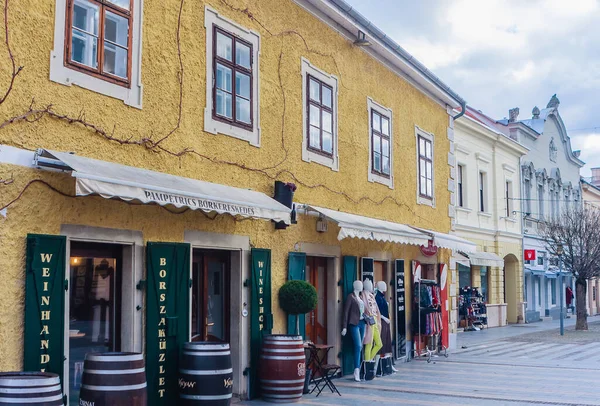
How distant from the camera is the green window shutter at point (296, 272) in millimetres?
11742

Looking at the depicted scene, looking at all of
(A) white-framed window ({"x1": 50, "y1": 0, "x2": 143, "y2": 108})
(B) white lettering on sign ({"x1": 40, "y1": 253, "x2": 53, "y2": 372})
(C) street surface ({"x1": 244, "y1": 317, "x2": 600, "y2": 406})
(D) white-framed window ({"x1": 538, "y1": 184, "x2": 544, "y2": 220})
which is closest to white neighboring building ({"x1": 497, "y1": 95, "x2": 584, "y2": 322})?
(D) white-framed window ({"x1": 538, "y1": 184, "x2": 544, "y2": 220})

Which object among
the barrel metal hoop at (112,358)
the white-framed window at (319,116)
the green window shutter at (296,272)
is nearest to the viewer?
the barrel metal hoop at (112,358)

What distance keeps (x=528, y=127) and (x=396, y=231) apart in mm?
23427

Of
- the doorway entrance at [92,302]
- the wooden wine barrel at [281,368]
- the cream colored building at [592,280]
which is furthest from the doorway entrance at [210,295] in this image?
the cream colored building at [592,280]

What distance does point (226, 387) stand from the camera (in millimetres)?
8789

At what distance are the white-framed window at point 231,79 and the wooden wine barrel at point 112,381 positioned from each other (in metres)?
3.61

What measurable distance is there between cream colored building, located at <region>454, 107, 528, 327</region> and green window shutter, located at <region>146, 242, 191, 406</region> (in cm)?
1727

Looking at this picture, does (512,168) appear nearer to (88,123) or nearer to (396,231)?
(396,231)

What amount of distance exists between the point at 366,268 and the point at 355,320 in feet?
5.22

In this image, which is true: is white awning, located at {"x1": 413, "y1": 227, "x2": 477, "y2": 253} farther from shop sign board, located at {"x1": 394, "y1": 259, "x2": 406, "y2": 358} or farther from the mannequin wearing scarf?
the mannequin wearing scarf

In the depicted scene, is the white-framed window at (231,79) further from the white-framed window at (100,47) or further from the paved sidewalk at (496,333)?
the paved sidewalk at (496,333)

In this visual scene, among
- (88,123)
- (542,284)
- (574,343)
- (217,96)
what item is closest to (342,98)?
(217,96)

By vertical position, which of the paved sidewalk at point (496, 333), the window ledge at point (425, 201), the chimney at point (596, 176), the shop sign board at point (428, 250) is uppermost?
the chimney at point (596, 176)

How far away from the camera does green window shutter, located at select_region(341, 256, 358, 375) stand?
13.4m
